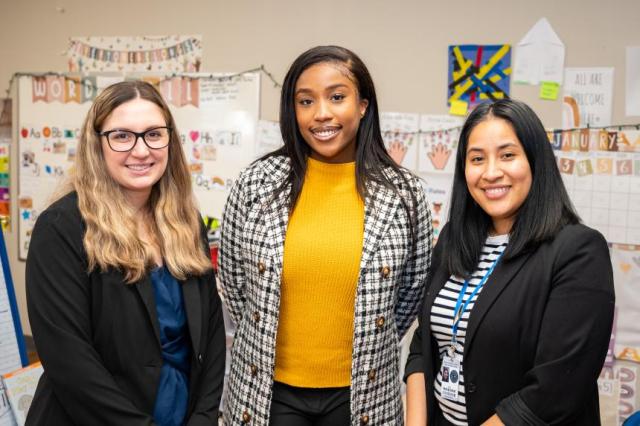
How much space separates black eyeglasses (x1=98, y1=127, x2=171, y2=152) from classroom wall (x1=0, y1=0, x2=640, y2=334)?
1.57 metres

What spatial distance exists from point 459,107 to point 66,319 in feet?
6.48

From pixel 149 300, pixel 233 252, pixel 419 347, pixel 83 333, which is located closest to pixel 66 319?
pixel 83 333

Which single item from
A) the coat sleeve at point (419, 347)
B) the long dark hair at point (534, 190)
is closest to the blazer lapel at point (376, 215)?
the coat sleeve at point (419, 347)

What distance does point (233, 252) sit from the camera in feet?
5.79

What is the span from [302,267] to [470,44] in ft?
5.19

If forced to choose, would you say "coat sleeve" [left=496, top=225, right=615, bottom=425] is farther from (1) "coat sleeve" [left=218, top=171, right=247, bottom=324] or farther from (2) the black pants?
(1) "coat sleeve" [left=218, top=171, right=247, bottom=324]

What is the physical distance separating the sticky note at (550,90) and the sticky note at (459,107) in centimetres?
33

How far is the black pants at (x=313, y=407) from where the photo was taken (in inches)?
61.7

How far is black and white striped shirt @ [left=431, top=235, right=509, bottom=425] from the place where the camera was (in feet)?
4.41

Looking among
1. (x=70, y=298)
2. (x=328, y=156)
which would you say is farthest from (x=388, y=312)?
(x=70, y=298)

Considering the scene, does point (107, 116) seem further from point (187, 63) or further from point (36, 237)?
point (187, 63)

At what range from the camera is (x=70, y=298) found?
1292mm

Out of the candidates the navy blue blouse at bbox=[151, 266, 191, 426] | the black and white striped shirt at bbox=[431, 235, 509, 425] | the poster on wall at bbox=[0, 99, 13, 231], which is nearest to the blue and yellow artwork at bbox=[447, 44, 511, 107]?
the black and white striped shirt at bbox=[431, 235, 509, 425]

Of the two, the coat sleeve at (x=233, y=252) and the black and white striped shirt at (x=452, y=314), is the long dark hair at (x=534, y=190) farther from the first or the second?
the coat sleeve at (x=233, y=252)
